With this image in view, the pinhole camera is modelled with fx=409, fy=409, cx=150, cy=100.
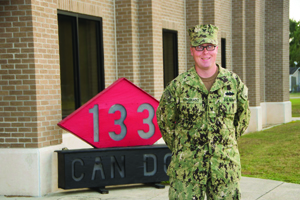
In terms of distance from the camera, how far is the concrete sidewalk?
6125 mm

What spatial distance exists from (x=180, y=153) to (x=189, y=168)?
0.52 ft

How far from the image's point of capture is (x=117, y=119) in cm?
671

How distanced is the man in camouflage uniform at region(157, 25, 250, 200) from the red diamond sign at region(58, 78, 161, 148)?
297 centimetres

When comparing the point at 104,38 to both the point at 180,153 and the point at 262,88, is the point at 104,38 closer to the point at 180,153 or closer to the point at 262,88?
the point at 180,153

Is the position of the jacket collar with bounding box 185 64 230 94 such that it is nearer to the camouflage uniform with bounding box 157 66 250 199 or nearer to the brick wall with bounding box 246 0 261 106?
the camouflage uniform with bounding box 157 66 250 199

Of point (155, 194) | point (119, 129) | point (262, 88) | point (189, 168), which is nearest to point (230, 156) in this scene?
point (189, 168)

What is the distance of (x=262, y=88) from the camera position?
1823 centimetres

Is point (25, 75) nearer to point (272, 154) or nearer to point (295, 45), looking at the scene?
point (272, 154)

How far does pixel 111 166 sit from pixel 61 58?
2.38m

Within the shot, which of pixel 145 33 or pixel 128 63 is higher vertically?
pixel 145 33

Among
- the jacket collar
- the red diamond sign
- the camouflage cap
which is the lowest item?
the red diamond sign

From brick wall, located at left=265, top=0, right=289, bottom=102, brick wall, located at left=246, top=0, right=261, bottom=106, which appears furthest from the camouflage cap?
brick wall, located at left=265, top=0, right=289, bottom=102

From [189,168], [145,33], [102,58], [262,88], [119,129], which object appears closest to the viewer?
[189,168]

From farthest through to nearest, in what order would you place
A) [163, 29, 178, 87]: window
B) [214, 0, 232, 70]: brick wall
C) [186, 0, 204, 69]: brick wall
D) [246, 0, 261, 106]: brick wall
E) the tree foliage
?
the tree foliage
[246, 0, 261, 106]: brick wall
[214, 0, 232, 70]: brick wall
[186, 0, 204, 69]: brick wall
[163, 29, 178, 87]: window
